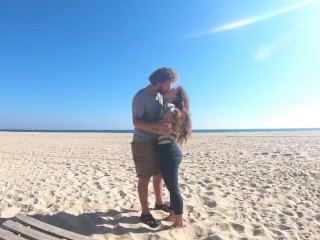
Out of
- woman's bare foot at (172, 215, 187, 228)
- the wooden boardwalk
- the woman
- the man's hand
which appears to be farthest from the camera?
woman's bare foot at (172, 215, 187, 228)

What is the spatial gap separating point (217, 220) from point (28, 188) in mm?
3926

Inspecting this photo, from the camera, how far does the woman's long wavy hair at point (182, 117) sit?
3.48 metres

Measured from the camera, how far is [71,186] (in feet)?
20.0

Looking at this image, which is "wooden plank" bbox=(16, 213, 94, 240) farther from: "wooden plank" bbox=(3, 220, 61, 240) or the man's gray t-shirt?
the man's gray t-shirt

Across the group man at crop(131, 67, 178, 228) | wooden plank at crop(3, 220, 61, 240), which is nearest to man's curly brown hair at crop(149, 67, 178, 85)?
man at crop(131, 67, 178, 228)

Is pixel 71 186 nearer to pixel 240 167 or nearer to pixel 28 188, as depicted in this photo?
pixel 28 188

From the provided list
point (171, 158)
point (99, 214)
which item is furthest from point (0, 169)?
point (171, 158)

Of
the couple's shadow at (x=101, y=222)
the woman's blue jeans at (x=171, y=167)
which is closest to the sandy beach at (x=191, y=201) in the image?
the couple's shadow at (x=101, y=222)

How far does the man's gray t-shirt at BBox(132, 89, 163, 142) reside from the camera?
348 centimetres

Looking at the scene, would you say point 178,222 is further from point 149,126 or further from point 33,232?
point 33,232

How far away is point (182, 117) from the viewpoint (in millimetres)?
3498

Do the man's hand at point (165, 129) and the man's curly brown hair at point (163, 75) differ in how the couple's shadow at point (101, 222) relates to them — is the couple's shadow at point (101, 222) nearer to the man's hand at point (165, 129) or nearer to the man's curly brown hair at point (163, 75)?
the man's hand at point (165, 129)

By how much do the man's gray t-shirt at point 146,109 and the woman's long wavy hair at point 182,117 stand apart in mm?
225

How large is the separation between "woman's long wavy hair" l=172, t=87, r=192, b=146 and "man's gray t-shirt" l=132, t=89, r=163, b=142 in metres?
0.23
